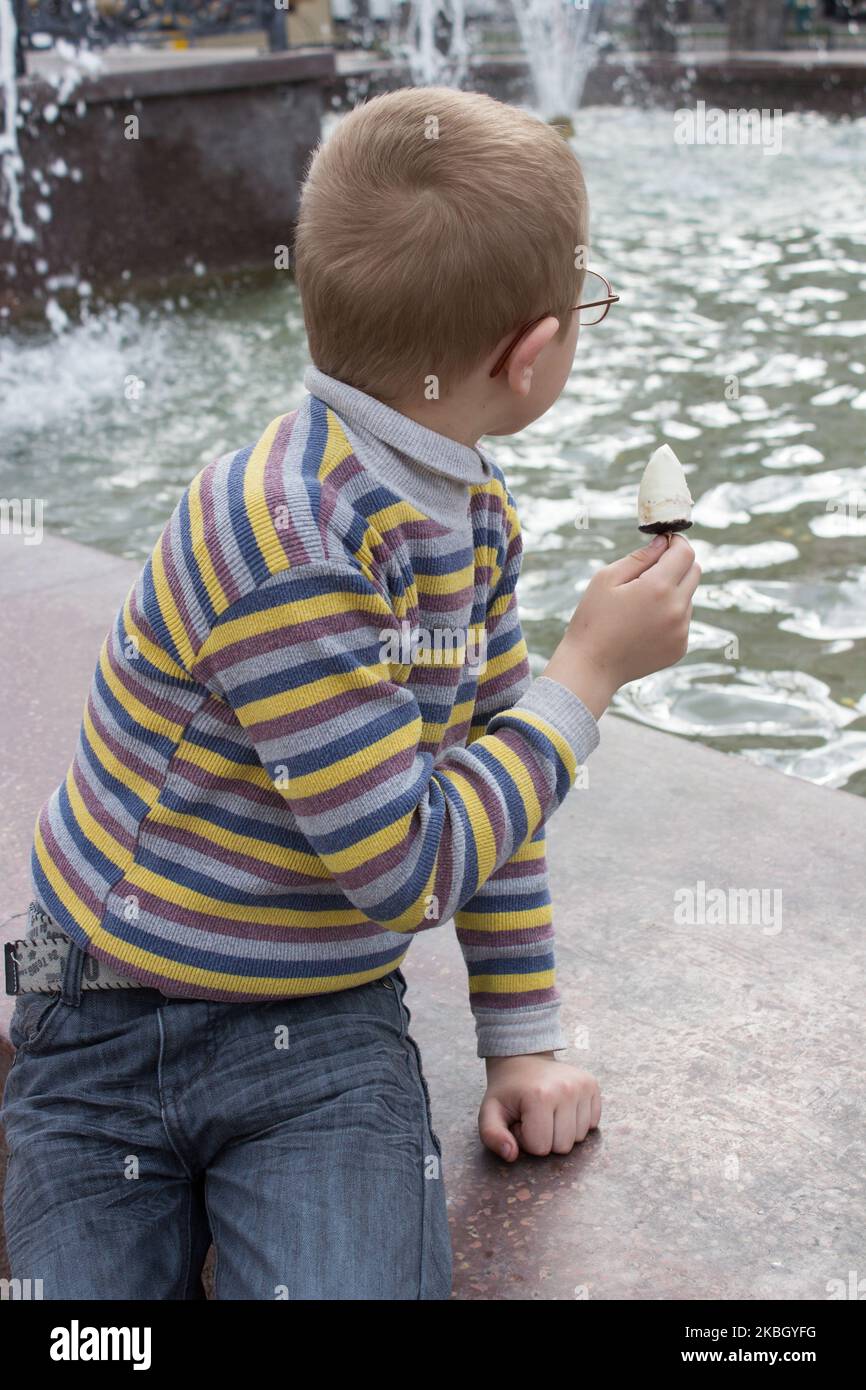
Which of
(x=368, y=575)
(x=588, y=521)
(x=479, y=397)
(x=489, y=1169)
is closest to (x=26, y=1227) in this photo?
(x=489, y=1169)

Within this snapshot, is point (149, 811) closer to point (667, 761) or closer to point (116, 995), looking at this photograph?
point (116, 995)

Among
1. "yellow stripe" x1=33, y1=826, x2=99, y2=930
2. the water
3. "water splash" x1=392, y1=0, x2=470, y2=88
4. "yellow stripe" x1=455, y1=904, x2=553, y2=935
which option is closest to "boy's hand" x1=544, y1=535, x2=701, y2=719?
"yellow stripe" x1=455, y1=904, x2=553, y2=935

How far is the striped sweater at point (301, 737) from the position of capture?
1.43 metres

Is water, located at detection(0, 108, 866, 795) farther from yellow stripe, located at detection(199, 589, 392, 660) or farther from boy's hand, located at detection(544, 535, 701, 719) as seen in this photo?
yellow stripe, located at detection(199, 589, 392, 660)

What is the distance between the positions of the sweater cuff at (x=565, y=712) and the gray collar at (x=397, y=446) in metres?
0.20

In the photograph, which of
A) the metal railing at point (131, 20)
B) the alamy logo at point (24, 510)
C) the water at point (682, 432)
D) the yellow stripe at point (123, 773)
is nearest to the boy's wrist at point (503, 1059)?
the yellow stripe at point (123, 773)

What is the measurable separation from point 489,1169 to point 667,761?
41.0 inches

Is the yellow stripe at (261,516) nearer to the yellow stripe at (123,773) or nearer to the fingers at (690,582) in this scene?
the yellow stripe at (123,773)

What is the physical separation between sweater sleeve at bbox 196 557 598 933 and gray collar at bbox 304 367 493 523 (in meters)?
0.12

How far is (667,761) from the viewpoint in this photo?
2.67m

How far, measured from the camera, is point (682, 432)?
17.6ft

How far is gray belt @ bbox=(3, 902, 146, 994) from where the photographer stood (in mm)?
1576

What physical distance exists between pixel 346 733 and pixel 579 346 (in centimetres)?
563
